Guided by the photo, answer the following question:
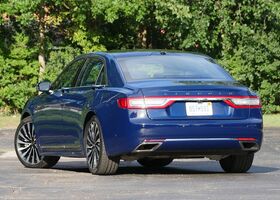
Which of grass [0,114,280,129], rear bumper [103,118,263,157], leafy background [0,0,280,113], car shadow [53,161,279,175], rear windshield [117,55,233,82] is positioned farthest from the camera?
leafy background [0,0,280,113]

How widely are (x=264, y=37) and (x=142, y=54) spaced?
23393 mm

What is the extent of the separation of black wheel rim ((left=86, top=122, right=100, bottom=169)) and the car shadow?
17.4 inches

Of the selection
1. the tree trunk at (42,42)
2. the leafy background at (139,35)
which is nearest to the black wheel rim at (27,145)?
the leafy background at (139,35)

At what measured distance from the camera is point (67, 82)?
1435 centimetres

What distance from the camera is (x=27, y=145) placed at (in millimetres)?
15102

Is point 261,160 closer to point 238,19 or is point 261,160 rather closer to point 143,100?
point 143,100

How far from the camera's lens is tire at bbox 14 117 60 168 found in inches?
587

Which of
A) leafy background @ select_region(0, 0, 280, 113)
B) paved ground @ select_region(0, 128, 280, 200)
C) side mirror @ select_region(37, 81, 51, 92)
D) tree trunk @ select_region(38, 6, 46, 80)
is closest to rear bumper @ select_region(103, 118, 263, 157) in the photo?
paved ground @ select_region(0, 128, 280, 200)

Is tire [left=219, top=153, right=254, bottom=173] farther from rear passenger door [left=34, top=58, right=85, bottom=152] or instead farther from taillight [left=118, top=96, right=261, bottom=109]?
rear passenger door [left=34, top=58, right=85, bottom=152]

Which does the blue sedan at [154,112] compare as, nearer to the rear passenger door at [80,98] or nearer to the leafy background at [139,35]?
the rear passenger door at [80,98]

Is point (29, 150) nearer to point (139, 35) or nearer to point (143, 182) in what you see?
point (143, 182)

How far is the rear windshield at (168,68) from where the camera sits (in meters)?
13.1

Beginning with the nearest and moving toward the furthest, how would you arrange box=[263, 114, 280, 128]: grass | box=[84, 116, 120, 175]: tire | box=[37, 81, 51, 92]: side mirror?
box=[84, 116, 120, 175]: tire
box=[37, 81, 51, 92]: side mirror
box=[263, 114, 280, 128]: grass

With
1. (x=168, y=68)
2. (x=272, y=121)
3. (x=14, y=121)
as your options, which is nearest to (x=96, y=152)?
(x=168, y=68)
